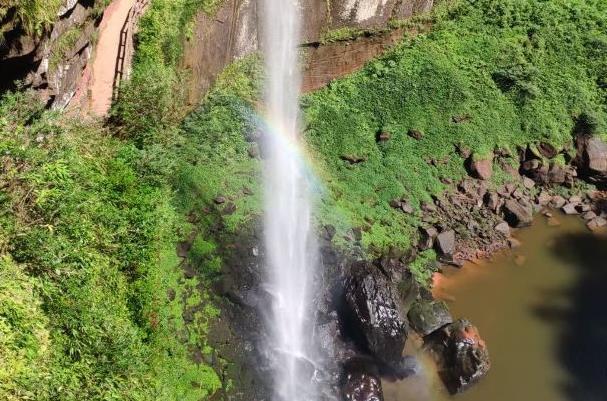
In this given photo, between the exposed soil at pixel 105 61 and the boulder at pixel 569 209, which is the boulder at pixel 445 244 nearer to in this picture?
the boulder at pixel 569 209

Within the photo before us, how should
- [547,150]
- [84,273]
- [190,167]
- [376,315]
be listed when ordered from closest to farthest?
[84,273]
[376,315]
[190,167]
[547,150]

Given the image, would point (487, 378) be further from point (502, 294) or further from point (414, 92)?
point (414, 92)

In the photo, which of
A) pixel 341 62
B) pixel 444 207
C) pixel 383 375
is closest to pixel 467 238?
pixel 444 207

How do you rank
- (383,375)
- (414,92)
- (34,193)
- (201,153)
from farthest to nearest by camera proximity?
(414,92) < (201,153) < (383,375) < (34,193)

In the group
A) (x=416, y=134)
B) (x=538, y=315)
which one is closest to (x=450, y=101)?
(x=416, y=134)

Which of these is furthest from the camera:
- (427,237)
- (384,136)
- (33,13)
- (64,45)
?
(384,136)

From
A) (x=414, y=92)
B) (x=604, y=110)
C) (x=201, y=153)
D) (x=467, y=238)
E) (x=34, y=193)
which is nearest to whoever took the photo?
(x=34, y=193)

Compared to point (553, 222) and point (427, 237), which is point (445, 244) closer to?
point (427, 237)
